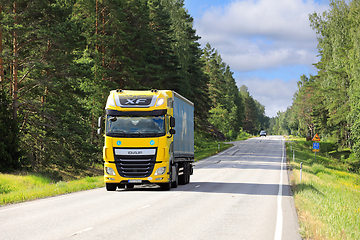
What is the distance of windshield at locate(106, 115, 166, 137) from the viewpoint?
15.9 metres

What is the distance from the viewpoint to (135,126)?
632 inches

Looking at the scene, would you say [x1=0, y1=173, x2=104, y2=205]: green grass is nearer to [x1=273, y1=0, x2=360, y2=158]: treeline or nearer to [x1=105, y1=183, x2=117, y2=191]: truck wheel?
[x1=105, y1=183, x2=117, y2=191]: truck wheel

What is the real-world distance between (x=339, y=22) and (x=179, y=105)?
40.1m

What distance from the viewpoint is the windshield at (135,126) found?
1592 cm

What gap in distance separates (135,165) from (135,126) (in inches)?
62.1

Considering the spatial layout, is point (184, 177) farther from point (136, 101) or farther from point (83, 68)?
point (83, 68)

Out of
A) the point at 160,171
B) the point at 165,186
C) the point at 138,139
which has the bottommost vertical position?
the point at 165,186

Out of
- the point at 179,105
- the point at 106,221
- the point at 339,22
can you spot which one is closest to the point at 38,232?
the point at 106,221

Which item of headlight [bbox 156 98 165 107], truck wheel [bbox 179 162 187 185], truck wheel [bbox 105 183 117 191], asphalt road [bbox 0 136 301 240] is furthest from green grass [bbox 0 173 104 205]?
headlight [bbox 156 98 165 107]

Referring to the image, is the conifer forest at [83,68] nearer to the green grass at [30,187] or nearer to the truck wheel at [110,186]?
the green grass at [30,187]

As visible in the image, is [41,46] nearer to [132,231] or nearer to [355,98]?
[132,231]

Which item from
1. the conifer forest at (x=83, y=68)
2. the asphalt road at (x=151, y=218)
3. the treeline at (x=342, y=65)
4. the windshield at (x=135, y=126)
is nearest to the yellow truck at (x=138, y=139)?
the windshield at (x=135, y=126)

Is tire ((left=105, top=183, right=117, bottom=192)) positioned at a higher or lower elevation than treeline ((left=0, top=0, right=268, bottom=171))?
lower

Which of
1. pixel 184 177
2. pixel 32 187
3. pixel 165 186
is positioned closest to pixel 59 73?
pixel 32 187
